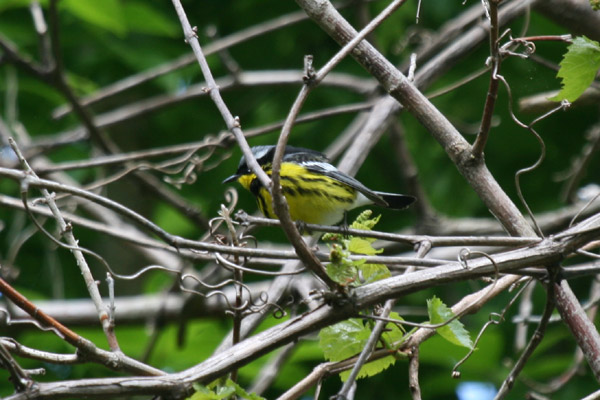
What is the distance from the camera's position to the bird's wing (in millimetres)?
3385

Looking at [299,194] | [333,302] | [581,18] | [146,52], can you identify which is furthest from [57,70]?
[333,302]

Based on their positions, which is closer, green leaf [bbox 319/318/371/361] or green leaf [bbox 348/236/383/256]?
green leaf [bbox 348/236/383/256]

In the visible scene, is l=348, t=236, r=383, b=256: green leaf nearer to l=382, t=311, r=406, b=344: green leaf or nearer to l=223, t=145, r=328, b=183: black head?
l=382, t=311, r=406, b=344: green leaf

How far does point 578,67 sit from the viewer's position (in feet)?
7.07

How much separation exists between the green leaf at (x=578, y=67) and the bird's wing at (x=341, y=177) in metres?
1.27

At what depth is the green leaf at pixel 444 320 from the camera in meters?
2.03

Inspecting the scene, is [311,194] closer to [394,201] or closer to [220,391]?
[394,201]

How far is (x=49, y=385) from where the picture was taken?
65.2 inches

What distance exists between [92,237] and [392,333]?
15.4ft

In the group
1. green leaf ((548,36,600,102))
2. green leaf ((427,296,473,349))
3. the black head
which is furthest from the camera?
the black head

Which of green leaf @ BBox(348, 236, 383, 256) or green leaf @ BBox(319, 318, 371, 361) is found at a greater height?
green leaf @ BBox(348, 236, 383, 256)

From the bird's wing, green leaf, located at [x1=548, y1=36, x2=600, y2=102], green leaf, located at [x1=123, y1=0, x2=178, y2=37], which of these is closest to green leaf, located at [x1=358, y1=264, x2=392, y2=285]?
green leaf, located at [x1=548, y1=36, x2=600, y2=102]

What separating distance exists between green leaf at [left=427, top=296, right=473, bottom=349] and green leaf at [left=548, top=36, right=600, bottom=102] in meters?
0.70

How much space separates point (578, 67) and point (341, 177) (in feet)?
4.85
